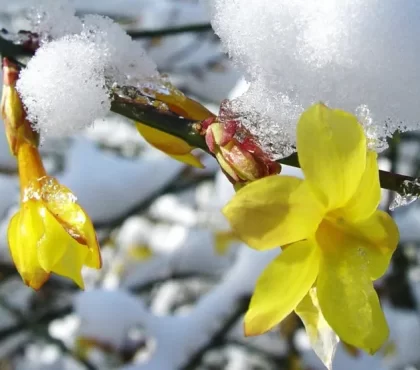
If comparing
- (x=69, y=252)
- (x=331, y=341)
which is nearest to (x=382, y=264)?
(x=331, y=341)

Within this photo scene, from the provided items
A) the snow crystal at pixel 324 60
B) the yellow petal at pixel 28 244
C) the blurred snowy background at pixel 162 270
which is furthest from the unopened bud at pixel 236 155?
the blurred snowy background at pixel 162 270

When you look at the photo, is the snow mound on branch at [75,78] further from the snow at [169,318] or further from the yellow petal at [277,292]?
the snow at [169,318]

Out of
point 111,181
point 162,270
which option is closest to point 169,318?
point 111,181

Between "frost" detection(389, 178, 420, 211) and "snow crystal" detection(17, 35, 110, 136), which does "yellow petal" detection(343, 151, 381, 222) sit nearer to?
"frost" detection(389, 178, 420, 211)

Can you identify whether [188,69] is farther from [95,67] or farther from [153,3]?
[95,67]

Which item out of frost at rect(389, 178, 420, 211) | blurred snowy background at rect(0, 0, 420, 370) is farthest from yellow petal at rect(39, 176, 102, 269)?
blurred snowy background at rect(0, 0, 420, 370)

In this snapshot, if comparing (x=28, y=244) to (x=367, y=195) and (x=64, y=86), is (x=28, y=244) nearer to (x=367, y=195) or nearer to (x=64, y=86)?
(x=64, y=86)
